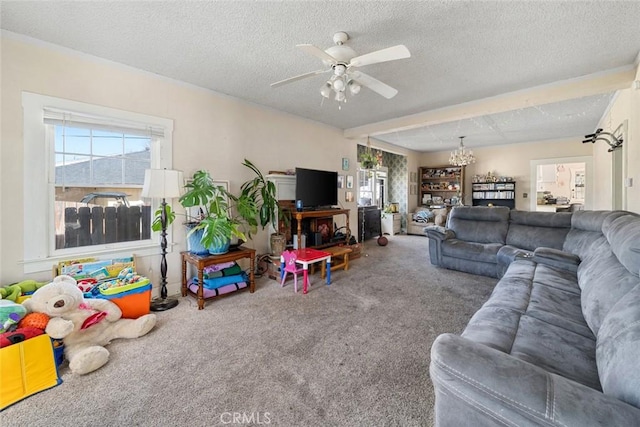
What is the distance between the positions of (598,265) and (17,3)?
14.8 feet

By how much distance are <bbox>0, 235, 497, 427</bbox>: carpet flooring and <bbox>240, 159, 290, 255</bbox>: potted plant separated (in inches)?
36.0

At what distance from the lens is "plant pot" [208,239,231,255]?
278 centimetres

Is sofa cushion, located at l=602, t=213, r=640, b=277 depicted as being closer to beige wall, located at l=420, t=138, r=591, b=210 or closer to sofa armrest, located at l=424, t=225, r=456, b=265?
sofa armrest, located at l=424, t=225, r=456, b=265

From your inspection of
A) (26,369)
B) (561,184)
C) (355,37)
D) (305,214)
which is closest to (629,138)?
(355,37)

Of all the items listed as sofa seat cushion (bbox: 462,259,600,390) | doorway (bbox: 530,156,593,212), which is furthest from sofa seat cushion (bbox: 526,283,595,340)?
doorway (bbox: 530,156,593,212)

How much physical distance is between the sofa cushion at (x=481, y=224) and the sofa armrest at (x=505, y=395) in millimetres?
3559

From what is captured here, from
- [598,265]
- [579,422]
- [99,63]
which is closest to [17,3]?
[99,63]

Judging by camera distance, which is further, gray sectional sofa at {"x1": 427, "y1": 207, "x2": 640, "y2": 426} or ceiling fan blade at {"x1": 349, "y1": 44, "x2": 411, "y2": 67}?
ceiling fan blade at {"x1": 349, "y1": 44, "x2": 411, "y2": 67}

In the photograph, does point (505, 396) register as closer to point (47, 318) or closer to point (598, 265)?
point (598, 265)

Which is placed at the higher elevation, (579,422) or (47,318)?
(579,422)

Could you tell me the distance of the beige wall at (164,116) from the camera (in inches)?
84.9

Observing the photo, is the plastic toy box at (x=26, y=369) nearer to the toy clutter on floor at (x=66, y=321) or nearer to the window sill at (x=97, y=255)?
the toy clutter on floor at (x=66, y=321)

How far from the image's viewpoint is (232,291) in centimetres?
305

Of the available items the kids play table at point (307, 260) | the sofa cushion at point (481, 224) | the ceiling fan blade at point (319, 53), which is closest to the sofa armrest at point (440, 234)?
the sofa cushion at point (481, 224)
